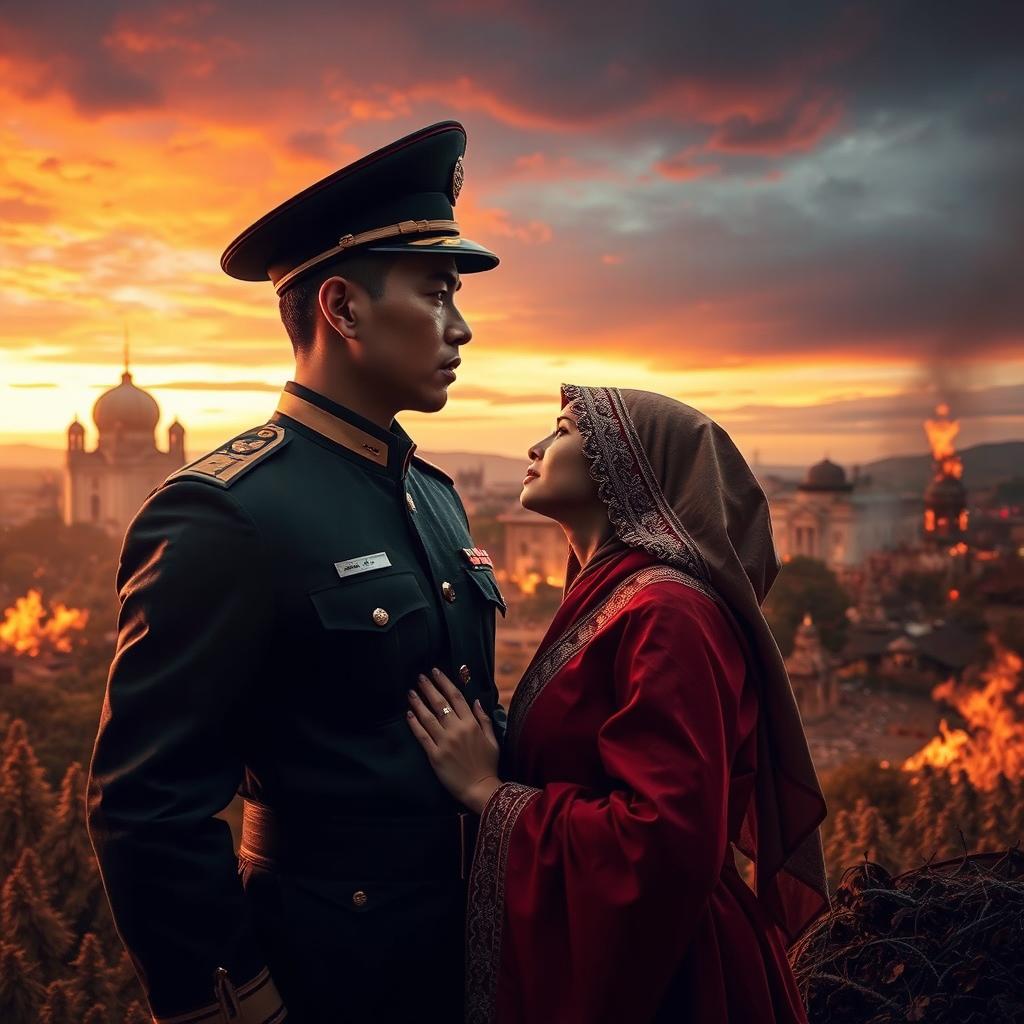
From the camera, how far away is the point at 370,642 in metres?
2.77

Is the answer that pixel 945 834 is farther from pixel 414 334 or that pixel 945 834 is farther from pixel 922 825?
pixel 414 334

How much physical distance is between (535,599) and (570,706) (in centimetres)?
4509

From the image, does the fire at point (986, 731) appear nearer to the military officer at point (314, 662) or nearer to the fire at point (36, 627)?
the military officer at point (314, 662)

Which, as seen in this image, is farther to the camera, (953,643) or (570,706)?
(953,643)

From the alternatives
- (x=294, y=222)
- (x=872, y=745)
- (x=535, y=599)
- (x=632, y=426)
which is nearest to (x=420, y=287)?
(x=294, y=222)

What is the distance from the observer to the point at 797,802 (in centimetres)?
304

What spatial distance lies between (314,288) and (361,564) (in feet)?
2.70

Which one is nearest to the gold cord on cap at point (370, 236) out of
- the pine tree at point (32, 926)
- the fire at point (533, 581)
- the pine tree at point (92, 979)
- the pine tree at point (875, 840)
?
the pine tree at point (92, 979)

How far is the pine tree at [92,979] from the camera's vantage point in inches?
277

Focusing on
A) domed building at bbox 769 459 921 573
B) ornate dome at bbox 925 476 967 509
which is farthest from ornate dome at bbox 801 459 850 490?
ornate dome at bbox 925 476 967 509

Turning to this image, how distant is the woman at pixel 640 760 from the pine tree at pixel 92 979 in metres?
5.31

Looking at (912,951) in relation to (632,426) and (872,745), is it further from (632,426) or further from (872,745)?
(872,745)

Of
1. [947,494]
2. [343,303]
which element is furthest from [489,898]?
[947,494]

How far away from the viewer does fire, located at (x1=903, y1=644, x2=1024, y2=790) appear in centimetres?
2439
